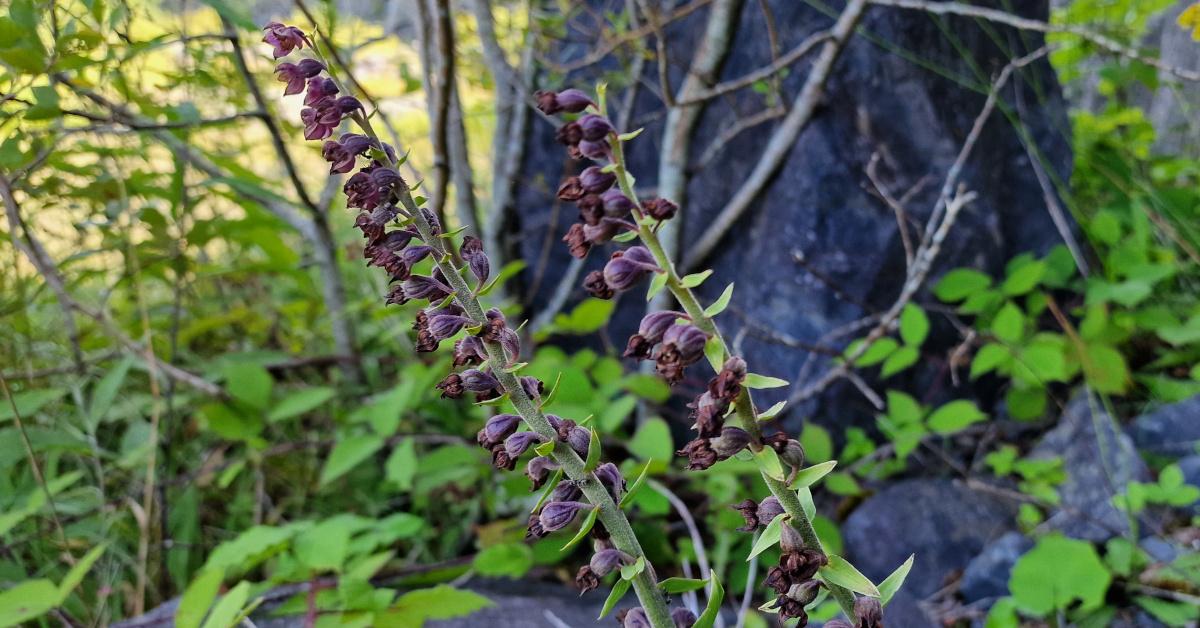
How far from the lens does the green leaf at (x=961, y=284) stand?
269 cm

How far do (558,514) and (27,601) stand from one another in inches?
43.5

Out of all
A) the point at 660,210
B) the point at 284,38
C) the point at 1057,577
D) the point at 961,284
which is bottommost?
the point at 1057,577

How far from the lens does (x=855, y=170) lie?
9.19 ft

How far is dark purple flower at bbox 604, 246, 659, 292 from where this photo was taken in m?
0.75

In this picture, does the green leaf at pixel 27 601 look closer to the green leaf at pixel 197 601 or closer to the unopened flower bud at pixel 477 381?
the green leaf at pixel 197 601

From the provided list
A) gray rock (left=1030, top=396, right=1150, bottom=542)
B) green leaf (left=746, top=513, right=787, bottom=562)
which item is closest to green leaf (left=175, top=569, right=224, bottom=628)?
green leaf (left=746, top=513, right=787, bottom=562)

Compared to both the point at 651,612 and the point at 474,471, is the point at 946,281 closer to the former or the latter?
the point at 474,471

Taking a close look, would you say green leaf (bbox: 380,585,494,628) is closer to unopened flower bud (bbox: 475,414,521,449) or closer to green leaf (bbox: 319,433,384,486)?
unopened flower bud (bbox: 475,414,521,449)

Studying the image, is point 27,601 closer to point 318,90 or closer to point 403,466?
point 403,466

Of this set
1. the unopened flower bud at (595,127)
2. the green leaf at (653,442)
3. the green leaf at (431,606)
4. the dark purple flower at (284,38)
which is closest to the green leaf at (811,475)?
the unopened flower bud at (595,127)

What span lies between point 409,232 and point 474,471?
1.59 m

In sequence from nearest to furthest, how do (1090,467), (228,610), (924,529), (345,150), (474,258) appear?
1. (345,150)
2. (474,258)
3. (228,610)
4. (924,529)
5. (1090,467)

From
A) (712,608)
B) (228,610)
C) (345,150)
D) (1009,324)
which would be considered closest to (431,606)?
(228,610)

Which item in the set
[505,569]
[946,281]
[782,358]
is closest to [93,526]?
[505,569]
